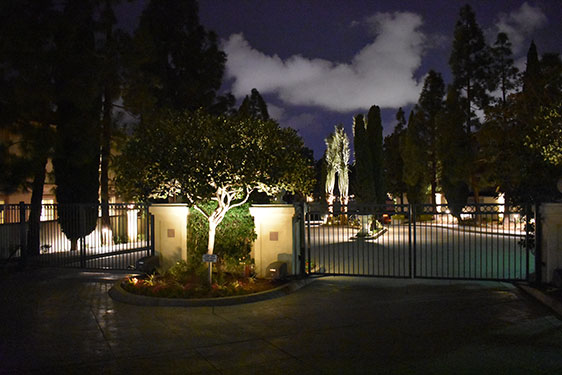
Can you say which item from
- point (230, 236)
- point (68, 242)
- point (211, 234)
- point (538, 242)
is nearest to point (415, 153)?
point (68, 242)

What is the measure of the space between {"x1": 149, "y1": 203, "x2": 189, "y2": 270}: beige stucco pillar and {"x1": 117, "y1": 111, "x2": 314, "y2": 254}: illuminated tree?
1470 millimetres

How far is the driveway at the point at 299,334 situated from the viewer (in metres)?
5.80

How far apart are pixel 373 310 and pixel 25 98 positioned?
549 inches

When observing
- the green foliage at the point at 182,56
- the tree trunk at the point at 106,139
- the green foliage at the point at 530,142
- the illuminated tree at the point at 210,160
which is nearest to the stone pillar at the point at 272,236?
the illuminated tree at the point at 210,160

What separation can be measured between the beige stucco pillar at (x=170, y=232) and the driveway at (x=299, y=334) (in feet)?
7.43

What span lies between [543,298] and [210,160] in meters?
7.09

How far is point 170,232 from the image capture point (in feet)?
40.7

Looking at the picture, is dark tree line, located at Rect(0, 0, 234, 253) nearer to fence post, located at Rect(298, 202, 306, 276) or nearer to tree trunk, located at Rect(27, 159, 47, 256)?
tree trunk, located at Rect(27, 159, 47, 256)

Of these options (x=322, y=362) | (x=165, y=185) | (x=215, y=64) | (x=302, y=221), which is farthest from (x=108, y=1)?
(x=322, y=362)

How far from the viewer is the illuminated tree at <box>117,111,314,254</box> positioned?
9.84 meters

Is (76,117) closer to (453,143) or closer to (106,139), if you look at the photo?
(106,139)

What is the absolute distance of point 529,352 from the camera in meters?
6.11

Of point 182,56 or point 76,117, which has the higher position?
point 182,56

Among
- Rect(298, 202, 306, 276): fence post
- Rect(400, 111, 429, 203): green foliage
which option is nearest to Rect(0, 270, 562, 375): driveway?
Rect(298, 202, 306, 276): fence post
